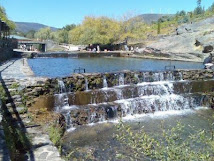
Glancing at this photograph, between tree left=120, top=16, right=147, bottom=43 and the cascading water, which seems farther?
tree left=120, top=16, right=147, bottom=43

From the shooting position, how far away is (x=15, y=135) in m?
6.12

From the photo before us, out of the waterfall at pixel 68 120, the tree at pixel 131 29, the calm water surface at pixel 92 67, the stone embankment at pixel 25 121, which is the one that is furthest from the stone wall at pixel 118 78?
the tree at pixel 131 29

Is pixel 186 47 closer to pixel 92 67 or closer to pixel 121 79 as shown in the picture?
pixel 92 67

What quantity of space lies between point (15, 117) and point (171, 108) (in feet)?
22.8

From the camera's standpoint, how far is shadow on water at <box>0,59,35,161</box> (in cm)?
522

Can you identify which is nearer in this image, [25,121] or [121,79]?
[25,121]

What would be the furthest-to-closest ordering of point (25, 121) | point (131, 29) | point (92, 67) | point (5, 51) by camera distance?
point (131, 29)
point (5, 51)
point (92, 67)
point (25, 121)

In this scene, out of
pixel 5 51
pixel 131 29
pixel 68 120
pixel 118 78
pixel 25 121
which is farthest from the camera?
Answer: pixel 131 29

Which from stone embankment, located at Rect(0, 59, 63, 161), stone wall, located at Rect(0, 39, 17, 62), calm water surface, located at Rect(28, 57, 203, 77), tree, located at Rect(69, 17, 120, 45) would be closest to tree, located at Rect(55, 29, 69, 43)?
tree, located at Rect(69, 17, 120, 45)

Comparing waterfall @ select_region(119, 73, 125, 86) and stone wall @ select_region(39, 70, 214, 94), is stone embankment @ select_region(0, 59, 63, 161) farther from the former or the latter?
waterfall @ select_region(119, 73, 125, 86)

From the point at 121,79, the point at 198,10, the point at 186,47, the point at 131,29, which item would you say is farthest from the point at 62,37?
the point at 121,79

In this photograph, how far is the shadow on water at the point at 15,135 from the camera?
5220 millimetres

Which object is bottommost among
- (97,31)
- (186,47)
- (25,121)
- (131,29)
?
(25,121)

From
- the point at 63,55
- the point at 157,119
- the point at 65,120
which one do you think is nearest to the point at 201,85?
the point at 157,119
